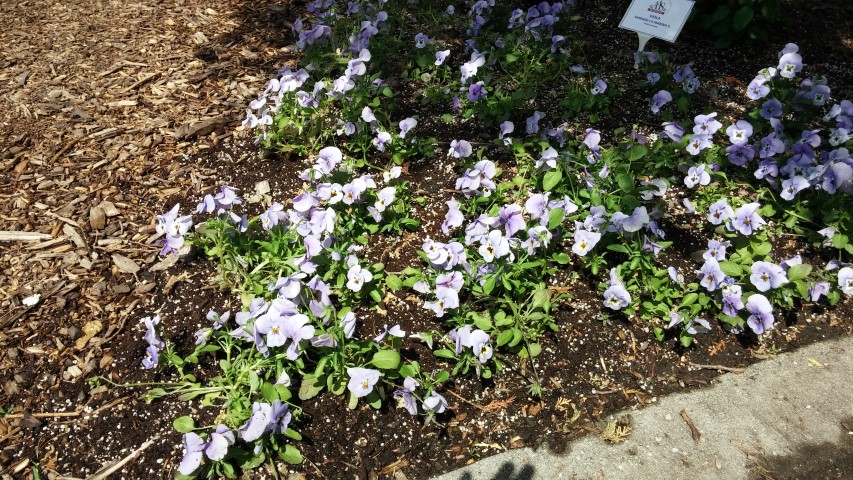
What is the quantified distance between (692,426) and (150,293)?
7.73 ft

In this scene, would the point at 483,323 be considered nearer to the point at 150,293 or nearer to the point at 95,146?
the point at 150,293

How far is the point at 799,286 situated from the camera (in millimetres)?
2645

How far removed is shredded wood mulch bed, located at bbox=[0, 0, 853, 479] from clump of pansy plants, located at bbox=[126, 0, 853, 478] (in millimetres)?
104

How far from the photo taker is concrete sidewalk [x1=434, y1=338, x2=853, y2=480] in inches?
87.7

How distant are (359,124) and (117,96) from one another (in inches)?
64.2

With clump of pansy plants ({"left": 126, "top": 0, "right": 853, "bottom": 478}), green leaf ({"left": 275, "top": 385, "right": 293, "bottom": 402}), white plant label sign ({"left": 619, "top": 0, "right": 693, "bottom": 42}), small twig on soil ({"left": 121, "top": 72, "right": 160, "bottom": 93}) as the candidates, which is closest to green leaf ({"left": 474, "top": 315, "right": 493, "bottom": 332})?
clump of pansy plants ({"left": 126, "top": 0, "right": 853, "bottom": 478})

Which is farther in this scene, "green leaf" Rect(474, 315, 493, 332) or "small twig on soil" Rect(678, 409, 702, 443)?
"green leaf" Rect(474, 315, 493, 332)

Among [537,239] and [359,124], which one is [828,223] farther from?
[359,124]

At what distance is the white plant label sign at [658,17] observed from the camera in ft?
11.6

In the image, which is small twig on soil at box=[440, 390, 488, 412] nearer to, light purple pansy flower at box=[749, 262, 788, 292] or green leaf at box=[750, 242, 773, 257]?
light purple pansy flower at box=[749, 262, 788, 292]

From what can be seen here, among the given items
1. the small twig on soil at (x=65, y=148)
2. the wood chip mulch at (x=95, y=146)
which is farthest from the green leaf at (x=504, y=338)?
the small twig on soil at (x=65, y=148)

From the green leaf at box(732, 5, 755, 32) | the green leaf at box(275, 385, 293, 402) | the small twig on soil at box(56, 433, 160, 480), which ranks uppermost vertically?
the green leaf at box(732, 5, 755, 32)

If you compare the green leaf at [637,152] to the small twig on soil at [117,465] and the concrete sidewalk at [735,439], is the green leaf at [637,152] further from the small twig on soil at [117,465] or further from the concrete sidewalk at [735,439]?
the small twig on soil at [117,465]

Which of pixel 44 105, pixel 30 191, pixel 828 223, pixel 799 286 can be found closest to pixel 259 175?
pixel 30 191
